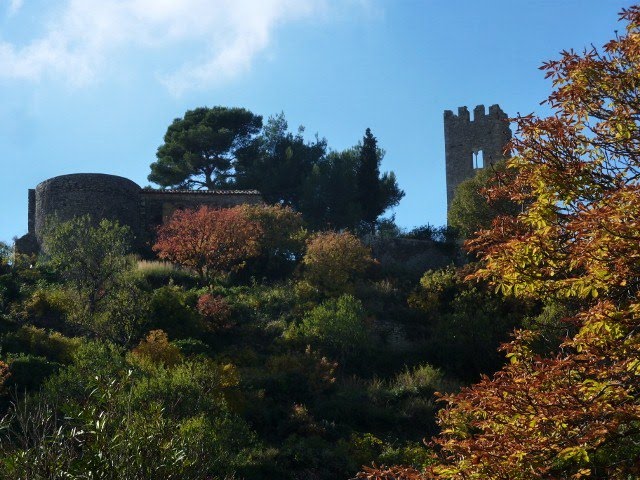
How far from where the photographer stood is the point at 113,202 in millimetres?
43344

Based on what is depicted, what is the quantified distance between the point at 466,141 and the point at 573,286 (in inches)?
1763

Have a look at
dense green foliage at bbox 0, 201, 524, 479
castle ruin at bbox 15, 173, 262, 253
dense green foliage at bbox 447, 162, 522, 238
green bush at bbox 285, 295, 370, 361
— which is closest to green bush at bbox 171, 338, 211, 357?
dense green foliage at bbox 0, 201, 524, 479

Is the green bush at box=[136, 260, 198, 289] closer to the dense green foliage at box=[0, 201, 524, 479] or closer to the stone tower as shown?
the dense green foliage at box=[0, 201, 524, 479]

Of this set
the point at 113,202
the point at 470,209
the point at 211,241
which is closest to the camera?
the point at 211,241

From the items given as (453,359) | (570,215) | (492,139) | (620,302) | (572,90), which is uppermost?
(492,139)

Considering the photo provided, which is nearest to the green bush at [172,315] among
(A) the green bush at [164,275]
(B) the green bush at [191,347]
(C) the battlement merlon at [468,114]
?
(B) the green bush at [191,347]

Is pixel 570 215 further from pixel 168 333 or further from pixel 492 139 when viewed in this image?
pixel 492 139

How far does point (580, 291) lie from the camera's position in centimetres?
926

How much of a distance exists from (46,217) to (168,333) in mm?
15739

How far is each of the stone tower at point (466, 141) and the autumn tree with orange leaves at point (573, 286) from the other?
41454 millimetres

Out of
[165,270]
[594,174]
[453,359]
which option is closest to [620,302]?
[594,174]

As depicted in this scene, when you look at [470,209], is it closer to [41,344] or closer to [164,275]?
[164,275]

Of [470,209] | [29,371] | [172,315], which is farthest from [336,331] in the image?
[470,209]

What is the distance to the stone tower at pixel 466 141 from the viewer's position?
171 feet
